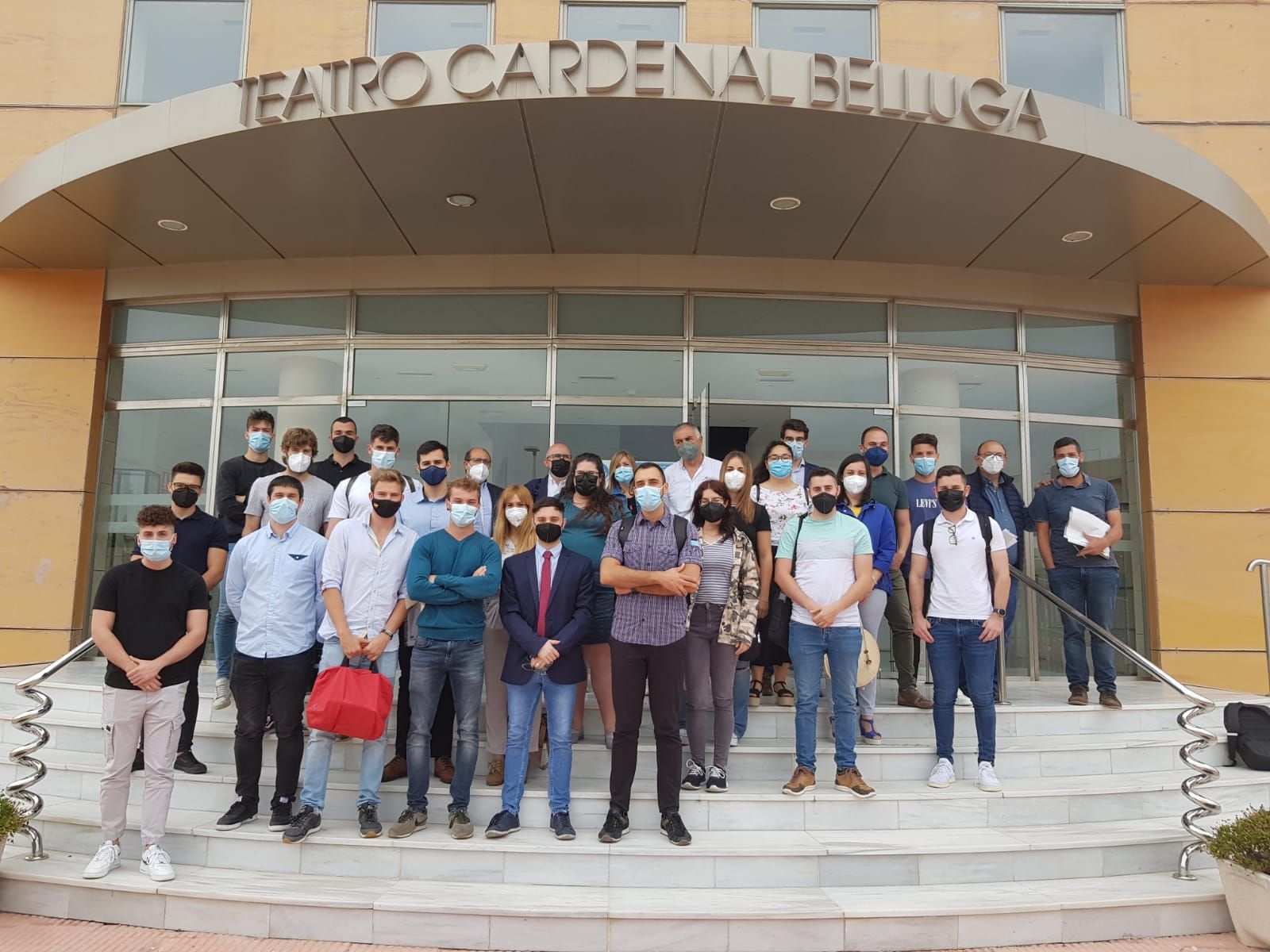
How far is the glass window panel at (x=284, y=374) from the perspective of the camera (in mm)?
9141

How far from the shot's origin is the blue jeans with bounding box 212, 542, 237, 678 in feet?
19.9

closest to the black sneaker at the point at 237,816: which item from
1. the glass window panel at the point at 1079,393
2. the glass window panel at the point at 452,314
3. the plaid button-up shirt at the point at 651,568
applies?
the plaid button-up shirt at the point at 651,568

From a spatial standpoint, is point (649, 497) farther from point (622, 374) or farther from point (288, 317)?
point (288, 317)

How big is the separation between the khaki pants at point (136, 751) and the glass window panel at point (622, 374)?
510 cm

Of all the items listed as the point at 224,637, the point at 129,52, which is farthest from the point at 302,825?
the point at 129,52

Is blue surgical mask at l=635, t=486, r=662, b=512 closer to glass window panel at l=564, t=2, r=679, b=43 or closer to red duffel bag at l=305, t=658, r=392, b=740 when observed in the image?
red duffel bag at l=305, t=658, r=392, b=740

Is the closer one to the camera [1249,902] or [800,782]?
[1249,902]

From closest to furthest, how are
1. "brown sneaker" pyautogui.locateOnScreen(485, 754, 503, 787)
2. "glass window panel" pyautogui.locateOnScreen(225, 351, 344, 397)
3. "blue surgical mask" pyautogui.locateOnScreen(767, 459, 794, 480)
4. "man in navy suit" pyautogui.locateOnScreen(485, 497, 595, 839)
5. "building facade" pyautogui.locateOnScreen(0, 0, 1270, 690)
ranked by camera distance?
"man in navy suit" pyautogui.locateOnScreen(485, 497, 595, 839) → "brown sneaker" pyautogui.locateOnScreen(485, 754, 503, 787) → "blue surgical mask" pyautogui.locateOnScreen(767, 459, 794, 480) → "building facade" pyautogui.locateOnScreen(0, 0, 1270, 690) → "glass window panel" pyautogui.locateOnScreen(225, 351, 344, 397)

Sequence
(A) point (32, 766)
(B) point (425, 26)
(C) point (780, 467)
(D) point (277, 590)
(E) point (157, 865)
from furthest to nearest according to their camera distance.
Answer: (B) point (425, 26) → (C) point (780, 467) → (A) point (32, 766) → (D) point (277, 590) → (E) point (157, 865)

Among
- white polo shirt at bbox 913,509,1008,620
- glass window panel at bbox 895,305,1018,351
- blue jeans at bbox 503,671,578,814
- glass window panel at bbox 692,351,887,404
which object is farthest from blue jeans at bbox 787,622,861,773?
glass window panel at bbox 895,305,1018,351

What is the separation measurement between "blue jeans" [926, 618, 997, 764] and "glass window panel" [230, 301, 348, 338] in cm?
670

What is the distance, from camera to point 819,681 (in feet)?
17.3

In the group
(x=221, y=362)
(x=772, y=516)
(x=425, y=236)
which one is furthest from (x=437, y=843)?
(x=221, y=362)

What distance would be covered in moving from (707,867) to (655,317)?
229 inches
